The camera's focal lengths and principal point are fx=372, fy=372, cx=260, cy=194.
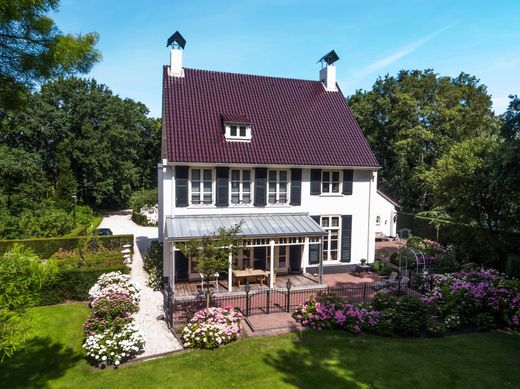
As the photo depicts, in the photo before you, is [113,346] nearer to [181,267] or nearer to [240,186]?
[181,267]

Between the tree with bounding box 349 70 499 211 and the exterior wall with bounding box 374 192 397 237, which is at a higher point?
the tree with bounding box 349 70 499 211

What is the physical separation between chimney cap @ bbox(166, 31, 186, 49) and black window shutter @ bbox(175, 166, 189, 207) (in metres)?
8.29

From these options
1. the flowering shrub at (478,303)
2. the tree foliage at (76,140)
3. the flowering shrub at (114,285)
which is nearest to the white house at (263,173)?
the flowering shrub at (114,285)

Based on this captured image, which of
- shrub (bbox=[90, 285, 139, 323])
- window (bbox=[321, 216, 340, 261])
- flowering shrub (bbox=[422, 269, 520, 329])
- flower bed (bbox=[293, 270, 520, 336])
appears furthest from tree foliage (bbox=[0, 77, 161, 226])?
flowering shrub (bbox=[422, 269, 520, 329])

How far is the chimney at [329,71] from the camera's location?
24.1 m

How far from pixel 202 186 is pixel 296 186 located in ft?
16.5

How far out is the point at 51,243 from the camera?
79.5ft

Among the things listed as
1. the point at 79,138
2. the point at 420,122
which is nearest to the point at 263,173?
the point at 420,122

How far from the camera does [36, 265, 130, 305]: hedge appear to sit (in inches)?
632

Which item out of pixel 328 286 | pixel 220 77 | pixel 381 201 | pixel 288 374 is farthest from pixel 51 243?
pixel 381 201

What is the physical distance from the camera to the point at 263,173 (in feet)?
63.1

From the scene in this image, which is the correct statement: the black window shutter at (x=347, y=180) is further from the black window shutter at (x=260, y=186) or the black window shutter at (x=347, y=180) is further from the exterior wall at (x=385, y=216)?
the exterior wall at (x=385, y=216)

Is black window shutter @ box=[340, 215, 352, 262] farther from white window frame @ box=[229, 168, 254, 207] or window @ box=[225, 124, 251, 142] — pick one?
window @ box=[225, 124, 251, 142]

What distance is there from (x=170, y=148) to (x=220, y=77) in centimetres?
704
